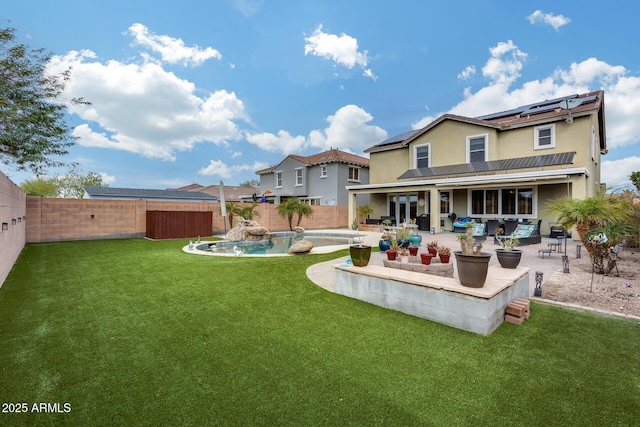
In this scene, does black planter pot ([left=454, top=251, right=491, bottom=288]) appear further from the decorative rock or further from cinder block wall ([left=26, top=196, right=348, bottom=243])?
cinder block wall ([left=26, top=196, right=348, bottom=243])

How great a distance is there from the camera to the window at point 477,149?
1628 centimetres

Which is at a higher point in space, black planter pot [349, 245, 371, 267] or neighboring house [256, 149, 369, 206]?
neighboring house [256, 149, 369, 206]

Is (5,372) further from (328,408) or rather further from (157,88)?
(157,88)

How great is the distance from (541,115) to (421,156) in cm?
636

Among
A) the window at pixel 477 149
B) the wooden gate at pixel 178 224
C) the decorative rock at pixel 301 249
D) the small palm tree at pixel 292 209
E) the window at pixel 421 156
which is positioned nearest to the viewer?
the decorative rock at pixel 301 249

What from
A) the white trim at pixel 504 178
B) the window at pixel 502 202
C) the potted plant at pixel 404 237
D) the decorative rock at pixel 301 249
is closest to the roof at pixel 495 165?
the white trim at pixel 504 178

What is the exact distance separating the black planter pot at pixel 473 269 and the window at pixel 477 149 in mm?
14829

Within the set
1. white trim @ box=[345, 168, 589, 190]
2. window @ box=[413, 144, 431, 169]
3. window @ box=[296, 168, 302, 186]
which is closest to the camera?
white trim @ box=[345, 168, 589, 190]

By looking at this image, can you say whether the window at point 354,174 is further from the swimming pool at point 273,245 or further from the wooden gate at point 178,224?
the wooden gate at point 178,224

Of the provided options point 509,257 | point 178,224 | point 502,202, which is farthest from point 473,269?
point 502,202

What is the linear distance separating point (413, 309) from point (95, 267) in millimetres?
7808

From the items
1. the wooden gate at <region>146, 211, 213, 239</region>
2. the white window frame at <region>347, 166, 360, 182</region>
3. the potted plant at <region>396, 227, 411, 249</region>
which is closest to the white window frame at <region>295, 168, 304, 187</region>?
the white window frame at <region>347, 166, 360, 182</region>

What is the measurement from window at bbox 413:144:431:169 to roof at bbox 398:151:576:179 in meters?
0.45

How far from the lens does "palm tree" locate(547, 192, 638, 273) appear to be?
632 centimetres
